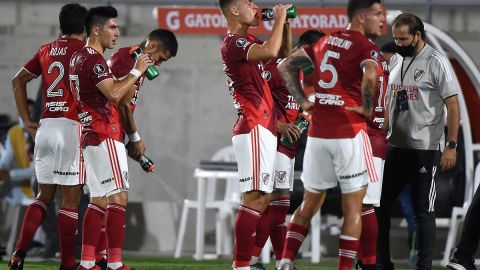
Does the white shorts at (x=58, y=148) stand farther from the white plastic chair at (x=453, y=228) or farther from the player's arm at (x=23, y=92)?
the white plastic chair at (x=453, y=228)

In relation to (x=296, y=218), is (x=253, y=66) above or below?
above

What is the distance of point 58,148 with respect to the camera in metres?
9.85

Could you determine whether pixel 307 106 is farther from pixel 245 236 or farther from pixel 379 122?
pixel 379 122

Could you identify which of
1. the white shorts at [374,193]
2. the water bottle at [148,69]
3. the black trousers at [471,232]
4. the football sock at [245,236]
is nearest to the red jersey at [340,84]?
the football sock at [245,236]

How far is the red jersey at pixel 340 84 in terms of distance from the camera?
8289 mm

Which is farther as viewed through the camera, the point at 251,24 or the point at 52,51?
the point at 52,51

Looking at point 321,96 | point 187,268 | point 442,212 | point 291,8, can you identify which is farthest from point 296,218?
point 442,212

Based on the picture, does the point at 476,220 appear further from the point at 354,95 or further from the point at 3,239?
the point at 3,239

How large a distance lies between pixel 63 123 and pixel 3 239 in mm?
5958

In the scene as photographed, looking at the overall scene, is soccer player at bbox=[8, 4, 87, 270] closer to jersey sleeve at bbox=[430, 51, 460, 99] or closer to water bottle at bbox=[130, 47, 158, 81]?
water bottle at bbox=[130, 47, 158, 81]

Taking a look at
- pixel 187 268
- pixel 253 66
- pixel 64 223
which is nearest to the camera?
pixel 253 66

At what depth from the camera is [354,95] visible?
8.38 metres

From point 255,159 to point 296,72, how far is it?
725mm

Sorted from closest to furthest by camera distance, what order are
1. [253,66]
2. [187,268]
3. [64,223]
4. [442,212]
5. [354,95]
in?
1. [354,95]
2. [253,66]
3. [64,223]
4. [187,268]
5. [442,212]
